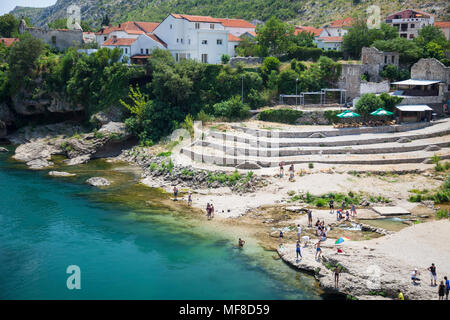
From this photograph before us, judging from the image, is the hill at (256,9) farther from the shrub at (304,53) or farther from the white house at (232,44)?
the white house at (232,44)

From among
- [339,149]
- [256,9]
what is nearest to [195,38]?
[339,149]

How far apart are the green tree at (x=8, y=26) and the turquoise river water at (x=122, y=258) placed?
55860 millimetres

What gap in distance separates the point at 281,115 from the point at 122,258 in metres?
29.0

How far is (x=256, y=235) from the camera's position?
28.6m

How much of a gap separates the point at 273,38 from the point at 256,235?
37.4 metres

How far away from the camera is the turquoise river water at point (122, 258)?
22.4 metres

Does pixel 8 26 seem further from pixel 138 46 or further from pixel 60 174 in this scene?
pixel 60 174

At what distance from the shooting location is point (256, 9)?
106 meters

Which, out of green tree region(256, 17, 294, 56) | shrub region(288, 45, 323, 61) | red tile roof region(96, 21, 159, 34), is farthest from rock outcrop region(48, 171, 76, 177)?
shrub region(288, 45, 323, 61)

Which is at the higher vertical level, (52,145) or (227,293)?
(52,145)
